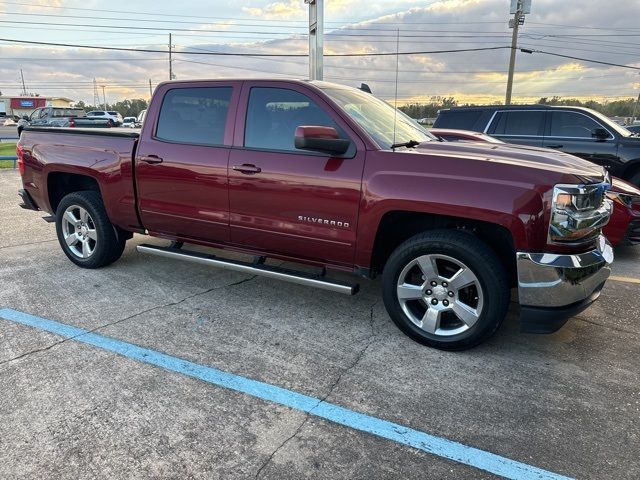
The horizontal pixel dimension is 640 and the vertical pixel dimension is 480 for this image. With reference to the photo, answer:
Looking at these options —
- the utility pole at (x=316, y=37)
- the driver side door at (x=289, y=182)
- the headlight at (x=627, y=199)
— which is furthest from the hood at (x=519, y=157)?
the utility pole at (x=316, y=37)

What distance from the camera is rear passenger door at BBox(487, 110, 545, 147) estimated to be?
28.8ft

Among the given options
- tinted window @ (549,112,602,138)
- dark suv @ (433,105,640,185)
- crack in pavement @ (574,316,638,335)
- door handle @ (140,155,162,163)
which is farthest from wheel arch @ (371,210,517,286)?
tinted window @ (549,112,602,138)

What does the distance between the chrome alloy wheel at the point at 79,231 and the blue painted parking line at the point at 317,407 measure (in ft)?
4.59

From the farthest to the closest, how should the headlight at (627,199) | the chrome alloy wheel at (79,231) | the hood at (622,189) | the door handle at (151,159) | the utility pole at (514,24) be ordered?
the utility pole at (514,24) → the hood at (622,189) → the headlight at (627,199) → the chrome alloy wheel at (79,231) → the door handle at (151,159)

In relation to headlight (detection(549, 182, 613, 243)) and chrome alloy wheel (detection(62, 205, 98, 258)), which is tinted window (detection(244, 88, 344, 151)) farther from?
chrome alloy wheel (detection(62, 205, 98, 258))

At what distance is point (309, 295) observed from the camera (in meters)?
4.63

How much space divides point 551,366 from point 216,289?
9.72 ft

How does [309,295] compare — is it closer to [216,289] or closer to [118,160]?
[216,289]

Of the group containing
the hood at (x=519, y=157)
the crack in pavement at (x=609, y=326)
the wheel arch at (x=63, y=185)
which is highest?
the hood at (x=519, y=157)

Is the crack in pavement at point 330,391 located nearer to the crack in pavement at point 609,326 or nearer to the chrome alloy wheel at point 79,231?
the crack in pavement at point 609,326

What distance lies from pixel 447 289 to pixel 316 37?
25.1ft

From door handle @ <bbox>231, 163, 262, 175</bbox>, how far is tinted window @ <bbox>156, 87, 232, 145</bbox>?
0.33 m

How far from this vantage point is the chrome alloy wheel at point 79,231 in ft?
16.9

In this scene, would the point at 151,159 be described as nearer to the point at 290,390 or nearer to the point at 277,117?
the point at 277,117
